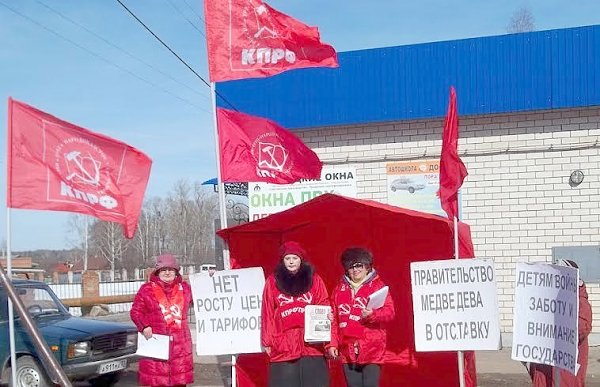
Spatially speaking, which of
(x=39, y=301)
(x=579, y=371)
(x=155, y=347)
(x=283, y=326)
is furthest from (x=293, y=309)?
(x=39, y=301)

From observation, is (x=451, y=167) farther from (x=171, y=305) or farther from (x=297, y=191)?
(x=297, y=191)

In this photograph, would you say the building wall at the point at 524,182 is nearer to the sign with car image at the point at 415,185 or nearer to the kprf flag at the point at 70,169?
the sign with car image at the point at 415,185

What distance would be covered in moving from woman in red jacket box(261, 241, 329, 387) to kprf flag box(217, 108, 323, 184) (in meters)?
1.79

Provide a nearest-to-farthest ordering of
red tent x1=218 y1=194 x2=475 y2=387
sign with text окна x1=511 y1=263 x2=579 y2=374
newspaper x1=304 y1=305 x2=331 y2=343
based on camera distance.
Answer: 1. sign with text окна x1=511 y1=263 x2=579 y2=374
2. newspaper x1=304 y1=305 x2=331 y2=343
3. red tent x1=218 y1=194 x2=475 y2=387

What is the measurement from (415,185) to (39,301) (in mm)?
6368

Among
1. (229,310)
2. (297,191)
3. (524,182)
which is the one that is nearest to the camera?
(229,310)

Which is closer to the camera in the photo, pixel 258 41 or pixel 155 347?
pixel 155 347

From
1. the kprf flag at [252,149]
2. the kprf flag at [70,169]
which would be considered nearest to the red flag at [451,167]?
the kprf flag at [252,149]

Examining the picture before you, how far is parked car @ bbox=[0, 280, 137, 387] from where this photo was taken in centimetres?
976

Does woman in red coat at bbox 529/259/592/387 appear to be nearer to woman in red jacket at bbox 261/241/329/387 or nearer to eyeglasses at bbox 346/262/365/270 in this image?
eyeglasses at bbox 346/262/365/270

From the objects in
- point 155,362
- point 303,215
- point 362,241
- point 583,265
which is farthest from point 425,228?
point 583,265

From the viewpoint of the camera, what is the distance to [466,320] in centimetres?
714

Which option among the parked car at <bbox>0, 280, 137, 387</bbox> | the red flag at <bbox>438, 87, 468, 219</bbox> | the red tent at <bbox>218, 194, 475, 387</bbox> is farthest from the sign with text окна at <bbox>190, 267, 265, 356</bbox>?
the parked car at <bbox>0, 280, 137, 387</bbox>

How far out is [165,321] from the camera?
24.3 feet
